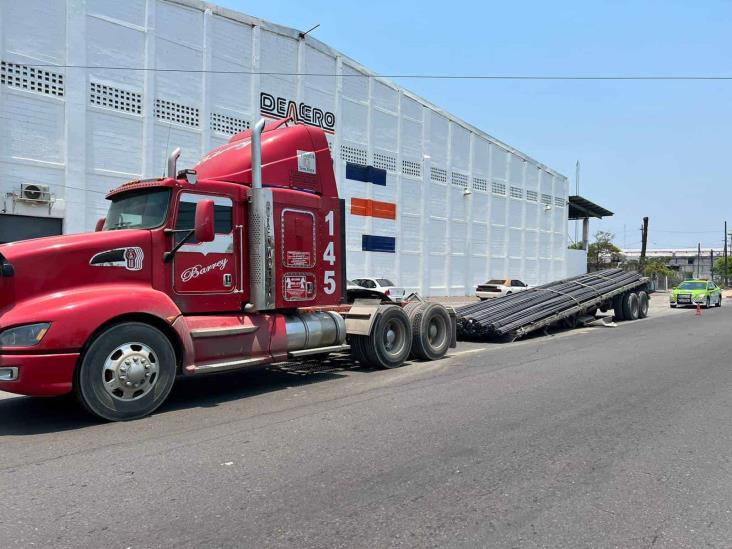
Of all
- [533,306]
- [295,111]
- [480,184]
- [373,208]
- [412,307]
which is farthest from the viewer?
[480,184]

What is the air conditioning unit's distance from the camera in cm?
1744

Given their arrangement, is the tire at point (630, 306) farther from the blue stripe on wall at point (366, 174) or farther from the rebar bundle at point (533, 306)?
the blue stripe on wall at point (366, 174)

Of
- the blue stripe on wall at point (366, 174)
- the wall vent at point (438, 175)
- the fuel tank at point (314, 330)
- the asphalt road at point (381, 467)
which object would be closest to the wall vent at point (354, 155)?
the blue stripe on wall at point (366, 174)

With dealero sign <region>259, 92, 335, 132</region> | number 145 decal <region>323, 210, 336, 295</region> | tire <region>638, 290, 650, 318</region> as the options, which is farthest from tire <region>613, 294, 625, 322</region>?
number 145 decal <region>323, 210, 336, 295</region>

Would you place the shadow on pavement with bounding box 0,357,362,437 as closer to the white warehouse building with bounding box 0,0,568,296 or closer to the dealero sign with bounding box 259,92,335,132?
the white warehouse building with bounding box 0,0,568,296

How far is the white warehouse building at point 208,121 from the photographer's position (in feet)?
58.1

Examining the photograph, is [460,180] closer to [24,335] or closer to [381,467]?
[24,335]

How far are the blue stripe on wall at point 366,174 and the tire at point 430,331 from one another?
17.8 m

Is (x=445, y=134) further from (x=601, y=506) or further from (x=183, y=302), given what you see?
(x=601, y=506)

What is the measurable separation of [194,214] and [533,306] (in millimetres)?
A: 10772

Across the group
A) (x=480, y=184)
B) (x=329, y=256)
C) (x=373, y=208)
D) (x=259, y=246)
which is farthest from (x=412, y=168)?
(x=259, y=246)

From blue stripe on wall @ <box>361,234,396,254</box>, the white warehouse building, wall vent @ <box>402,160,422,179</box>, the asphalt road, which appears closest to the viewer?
the asphalt road

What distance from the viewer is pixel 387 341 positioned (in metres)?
9.71

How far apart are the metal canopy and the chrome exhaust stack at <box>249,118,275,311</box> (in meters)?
44.3
